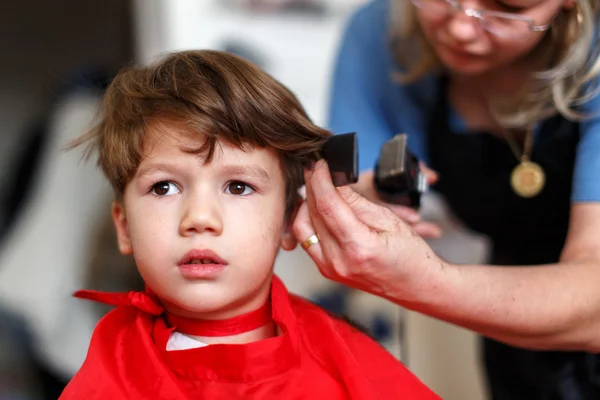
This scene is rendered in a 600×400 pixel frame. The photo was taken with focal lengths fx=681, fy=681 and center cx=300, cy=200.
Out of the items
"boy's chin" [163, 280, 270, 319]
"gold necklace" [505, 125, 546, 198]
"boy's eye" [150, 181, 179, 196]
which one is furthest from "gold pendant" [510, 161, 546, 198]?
"boy's eye" [150, 181, 179, 196]

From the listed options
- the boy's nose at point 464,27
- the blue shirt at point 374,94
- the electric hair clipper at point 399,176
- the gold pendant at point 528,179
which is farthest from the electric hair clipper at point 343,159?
the gold pendant at point 528,179

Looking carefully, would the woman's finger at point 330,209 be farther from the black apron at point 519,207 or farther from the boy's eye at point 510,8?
the black apron at point 519,207

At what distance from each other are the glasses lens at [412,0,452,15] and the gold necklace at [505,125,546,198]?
298 mm

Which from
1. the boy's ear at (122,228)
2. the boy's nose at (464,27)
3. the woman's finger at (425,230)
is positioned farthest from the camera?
the woman's finger at (425,230)

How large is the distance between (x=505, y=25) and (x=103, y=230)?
3.93 feet

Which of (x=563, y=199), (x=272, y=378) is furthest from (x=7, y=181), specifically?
(x=563, y=199)

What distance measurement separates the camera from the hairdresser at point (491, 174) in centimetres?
87

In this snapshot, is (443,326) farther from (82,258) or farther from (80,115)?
(80,115)

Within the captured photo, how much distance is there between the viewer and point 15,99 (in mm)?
2459

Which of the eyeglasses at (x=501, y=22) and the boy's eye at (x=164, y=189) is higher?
the eyeglasses at (x=501, y=22)

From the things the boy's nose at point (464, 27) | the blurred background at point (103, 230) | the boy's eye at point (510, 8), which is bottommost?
the blurred background at point (103, 230)

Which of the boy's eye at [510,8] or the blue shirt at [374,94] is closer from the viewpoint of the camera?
the boy's eye at [510,8]

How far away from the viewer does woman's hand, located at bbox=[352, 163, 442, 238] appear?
1.11 m

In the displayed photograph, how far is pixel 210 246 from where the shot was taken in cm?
82
